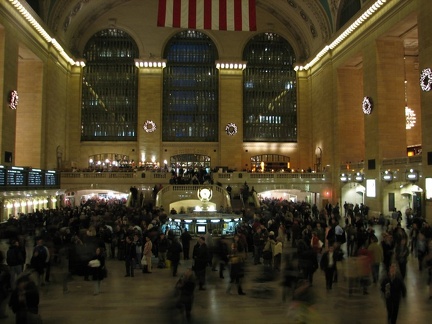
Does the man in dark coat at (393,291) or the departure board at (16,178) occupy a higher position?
the departure board at (16,178)

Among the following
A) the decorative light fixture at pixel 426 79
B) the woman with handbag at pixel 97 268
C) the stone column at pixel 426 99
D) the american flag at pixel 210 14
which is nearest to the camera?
the woman with handbag at pixel 97 268

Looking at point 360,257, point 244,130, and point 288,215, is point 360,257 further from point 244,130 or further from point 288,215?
point 244,130

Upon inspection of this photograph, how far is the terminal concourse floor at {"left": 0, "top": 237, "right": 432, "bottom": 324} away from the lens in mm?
7566

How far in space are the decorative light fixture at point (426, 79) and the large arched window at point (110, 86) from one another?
24453mm

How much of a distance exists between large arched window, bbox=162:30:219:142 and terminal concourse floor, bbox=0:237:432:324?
1106 inches

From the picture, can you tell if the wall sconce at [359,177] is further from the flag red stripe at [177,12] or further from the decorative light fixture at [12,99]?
the decorative light fixture at [12,99]

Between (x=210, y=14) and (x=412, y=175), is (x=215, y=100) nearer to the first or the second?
(x=210, y=14)

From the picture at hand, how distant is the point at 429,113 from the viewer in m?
19.7

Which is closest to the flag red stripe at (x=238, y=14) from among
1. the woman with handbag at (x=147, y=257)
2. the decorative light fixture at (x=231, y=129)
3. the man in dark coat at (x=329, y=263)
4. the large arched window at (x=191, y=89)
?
the woman with handbag at (x=147, y=257)

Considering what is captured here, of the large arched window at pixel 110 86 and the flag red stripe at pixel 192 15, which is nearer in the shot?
the flag red stripe at pixel 192 15

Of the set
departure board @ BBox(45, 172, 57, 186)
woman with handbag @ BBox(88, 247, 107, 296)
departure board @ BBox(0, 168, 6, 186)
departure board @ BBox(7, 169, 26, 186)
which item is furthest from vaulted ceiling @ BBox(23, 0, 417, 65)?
woman with handbag @ BBox(88, 247, 107, 296)

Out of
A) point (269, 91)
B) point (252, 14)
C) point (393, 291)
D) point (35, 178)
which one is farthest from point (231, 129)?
point (393, 291)

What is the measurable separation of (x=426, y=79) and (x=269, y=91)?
20.2 meters

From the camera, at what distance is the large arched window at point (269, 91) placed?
38906 millimetres
